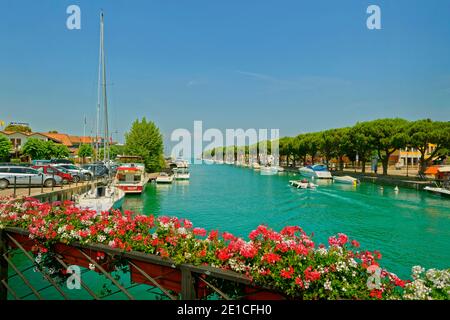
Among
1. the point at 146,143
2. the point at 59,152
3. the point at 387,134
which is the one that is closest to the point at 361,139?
the point at 387,134

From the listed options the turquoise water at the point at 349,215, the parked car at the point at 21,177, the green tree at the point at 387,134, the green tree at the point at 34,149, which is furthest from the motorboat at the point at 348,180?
the green tree at the point at 34,149

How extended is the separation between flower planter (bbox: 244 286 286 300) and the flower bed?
11 centimetres

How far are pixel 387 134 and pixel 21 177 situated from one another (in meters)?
52.5

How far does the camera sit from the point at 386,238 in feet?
59.9

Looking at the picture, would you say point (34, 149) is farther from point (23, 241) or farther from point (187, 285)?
point (187, 285)

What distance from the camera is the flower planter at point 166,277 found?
3482mm

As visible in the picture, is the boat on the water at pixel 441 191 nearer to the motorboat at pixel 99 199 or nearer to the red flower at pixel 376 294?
the motorboat at pixel 99 199

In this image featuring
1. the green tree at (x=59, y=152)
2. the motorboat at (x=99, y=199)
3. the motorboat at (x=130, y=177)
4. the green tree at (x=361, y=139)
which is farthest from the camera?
the green tree at (x=59, y=152)

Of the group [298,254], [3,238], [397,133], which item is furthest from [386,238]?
[397,133]

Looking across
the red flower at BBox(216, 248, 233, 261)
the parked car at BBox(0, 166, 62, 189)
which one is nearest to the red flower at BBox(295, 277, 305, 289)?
the red flower at BBox(216, 248, 233, 261)

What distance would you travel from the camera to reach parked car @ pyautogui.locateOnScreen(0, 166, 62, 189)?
878 inches

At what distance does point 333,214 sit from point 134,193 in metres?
20.1

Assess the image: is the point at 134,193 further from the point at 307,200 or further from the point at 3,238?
the point at 3,238

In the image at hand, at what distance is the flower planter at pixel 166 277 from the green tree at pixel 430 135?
51120mm
